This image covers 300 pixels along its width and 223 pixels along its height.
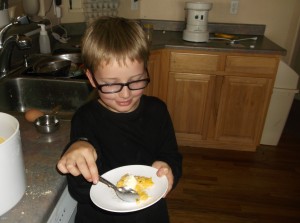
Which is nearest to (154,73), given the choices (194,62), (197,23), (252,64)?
(194,62)

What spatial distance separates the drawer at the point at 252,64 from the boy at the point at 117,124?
1.41 meters

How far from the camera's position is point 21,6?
1.87 m

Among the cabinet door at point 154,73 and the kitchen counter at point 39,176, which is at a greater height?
the kitchen counter at point 39,176

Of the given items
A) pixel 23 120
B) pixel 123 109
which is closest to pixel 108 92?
pixel 123 109

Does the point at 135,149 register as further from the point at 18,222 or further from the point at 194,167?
the point at 194,167

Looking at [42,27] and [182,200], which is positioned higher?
[42,27]

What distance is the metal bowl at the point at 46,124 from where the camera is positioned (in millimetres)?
868

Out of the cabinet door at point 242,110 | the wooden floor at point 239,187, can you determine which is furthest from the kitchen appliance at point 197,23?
the wooden floor at point 239,187

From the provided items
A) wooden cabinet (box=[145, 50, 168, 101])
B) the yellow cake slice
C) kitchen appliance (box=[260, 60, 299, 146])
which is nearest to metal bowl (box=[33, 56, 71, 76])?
wooden cabinet (box=[145, 50, 168, 101])

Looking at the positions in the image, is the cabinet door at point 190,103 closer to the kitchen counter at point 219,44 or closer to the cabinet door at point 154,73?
the cabinet door at point 154,73

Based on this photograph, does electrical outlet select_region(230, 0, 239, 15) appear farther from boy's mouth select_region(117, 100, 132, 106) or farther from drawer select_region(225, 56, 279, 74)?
boy's mouth select_region(117, 100, 132, 106)

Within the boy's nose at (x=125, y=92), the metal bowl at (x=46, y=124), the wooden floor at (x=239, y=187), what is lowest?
the wooden floor at (x=239, y=187)

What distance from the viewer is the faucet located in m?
1.21

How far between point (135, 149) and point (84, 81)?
0.54 metres
